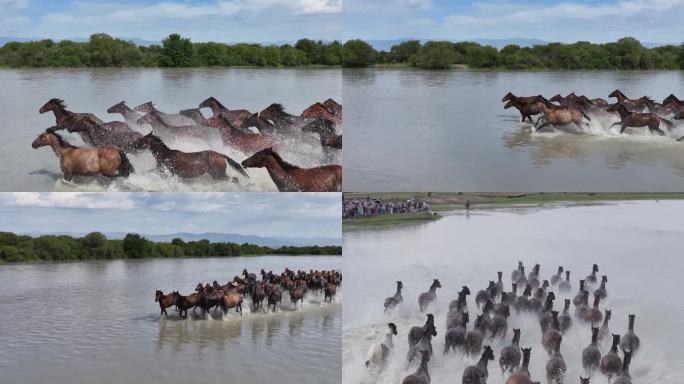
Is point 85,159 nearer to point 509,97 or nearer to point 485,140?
point 485,140

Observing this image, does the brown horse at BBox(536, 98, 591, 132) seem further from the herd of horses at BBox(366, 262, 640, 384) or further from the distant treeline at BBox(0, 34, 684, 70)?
the herd of horses at BBox(366, 262, 640, 384)

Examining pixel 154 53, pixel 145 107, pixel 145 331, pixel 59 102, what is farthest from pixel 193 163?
pixel 145 331

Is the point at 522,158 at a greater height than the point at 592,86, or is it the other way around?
the point at 592,86

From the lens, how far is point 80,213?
4168 mm

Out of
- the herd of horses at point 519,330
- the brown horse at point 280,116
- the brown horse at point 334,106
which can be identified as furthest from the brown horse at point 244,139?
the herd of horses at point 519,330

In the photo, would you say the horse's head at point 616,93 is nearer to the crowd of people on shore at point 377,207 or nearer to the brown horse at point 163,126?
the crowd of people on shore at point 377,207

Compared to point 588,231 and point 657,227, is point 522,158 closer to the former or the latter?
point 588,231

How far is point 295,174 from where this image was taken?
417 centimetres

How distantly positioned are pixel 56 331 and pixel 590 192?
311 centimetres

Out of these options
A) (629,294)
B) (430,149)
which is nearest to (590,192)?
(629,294)

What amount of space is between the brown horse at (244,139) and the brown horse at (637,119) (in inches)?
80.4

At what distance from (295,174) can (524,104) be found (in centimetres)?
141

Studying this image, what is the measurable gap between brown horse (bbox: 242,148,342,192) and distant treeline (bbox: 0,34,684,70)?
62cm

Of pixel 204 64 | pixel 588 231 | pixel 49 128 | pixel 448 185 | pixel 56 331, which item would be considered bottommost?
pixel 56 331
